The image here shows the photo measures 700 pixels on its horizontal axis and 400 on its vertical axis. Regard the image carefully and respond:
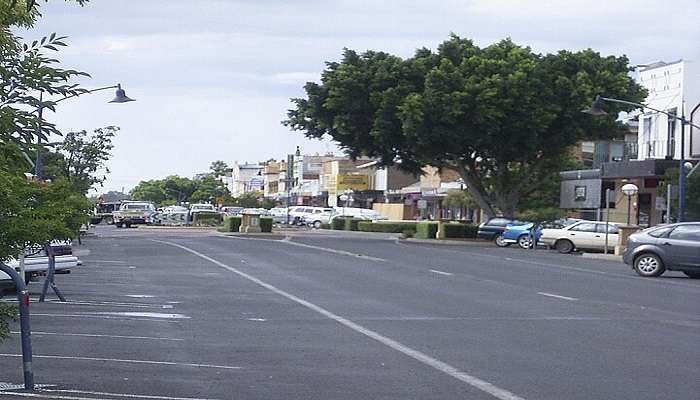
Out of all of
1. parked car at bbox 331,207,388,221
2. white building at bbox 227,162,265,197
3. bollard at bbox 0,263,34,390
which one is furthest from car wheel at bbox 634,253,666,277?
white building at bbox 227,162,265,197

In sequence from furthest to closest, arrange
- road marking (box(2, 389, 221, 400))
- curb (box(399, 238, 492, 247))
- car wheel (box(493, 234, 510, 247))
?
1. curb (box(399, 238, 492, 247))
2. car wheel (box(493, 234, 510, 247))
3. road marking (box(2, 389, 221, 400))

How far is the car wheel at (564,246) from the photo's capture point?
4791 centimetres

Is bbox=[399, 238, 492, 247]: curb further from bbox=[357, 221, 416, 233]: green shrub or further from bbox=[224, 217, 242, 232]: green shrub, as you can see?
bbox=[357, 221, 416, 233]: green shrub

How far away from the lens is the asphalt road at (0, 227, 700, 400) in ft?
35.7

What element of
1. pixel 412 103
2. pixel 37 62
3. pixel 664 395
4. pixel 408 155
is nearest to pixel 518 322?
pixel 664 395

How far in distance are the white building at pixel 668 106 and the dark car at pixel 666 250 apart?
24658mm

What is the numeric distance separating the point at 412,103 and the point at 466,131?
328cm

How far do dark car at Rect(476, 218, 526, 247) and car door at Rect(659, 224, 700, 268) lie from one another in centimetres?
2455

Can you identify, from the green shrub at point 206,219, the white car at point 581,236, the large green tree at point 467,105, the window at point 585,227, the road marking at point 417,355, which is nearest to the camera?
the road marking at point 417,355

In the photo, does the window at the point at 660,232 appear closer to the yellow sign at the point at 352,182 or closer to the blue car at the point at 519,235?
the blue car at the point at 519,235

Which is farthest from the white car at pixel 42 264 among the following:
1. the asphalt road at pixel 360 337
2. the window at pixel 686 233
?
the window at pixel 686 233

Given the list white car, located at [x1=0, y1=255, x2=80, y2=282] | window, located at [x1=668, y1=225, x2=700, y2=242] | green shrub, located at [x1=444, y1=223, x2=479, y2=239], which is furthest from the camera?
green shrub, located at [x1=444, y1=223, x2=479, y2=239]

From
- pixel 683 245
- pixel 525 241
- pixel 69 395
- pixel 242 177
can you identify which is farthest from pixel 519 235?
pixel 242 177

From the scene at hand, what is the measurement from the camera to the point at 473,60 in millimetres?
53344
